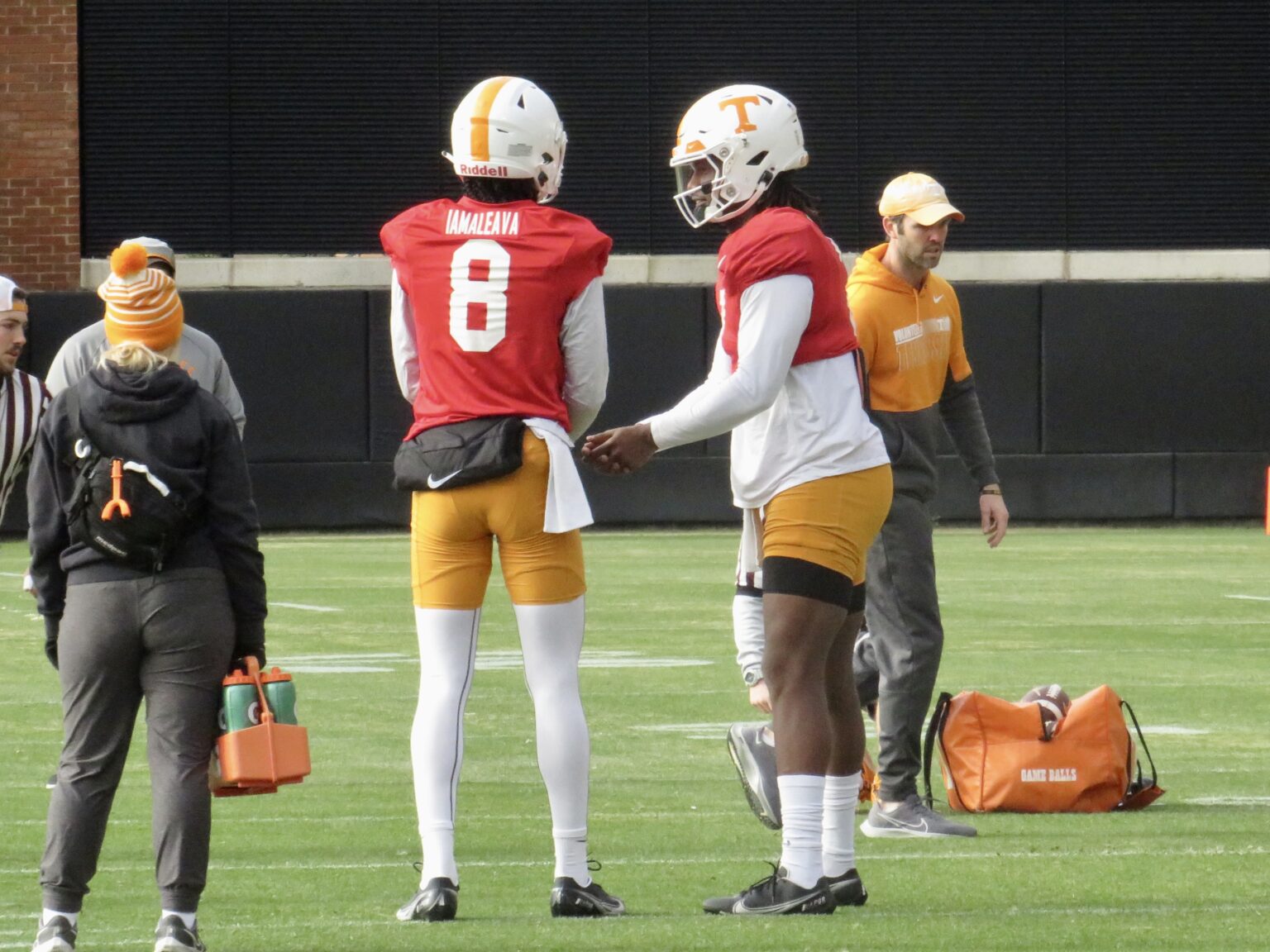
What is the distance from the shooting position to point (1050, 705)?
313 inches

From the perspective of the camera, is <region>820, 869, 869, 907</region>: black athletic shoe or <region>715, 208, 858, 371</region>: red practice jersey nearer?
<region>715, 208, 858, 371</region>: red practice jersey

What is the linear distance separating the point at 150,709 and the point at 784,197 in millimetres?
1989

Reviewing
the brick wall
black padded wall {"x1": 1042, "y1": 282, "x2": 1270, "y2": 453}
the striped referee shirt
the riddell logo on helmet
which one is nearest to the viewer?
the riddell logo on helmet

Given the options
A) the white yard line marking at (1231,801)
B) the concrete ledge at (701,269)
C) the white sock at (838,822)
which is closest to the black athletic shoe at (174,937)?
the white sock at (838,822)

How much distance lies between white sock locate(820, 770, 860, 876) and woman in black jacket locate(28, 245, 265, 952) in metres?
1.60

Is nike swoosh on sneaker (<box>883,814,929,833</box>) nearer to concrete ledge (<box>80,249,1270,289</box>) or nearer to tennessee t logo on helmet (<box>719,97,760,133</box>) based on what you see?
tennessee t logo on helmet (<box>719,97,760,133</box>)

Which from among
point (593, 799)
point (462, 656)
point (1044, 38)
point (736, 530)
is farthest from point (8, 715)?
point (1044, 38)

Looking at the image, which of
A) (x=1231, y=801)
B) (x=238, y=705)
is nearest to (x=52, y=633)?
(x=238, y=705)

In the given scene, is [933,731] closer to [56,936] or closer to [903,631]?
[903,631]

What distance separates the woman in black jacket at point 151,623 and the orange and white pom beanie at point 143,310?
166mm

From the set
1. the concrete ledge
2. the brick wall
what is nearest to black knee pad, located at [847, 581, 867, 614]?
the concrete ledge

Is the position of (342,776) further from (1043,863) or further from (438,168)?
(438,168)

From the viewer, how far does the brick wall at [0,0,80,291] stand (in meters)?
25.8

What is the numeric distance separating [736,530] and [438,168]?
5.39 meters
